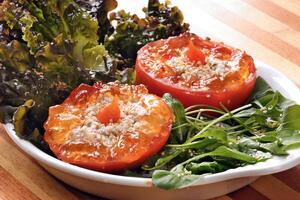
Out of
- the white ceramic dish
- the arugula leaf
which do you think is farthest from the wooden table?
the arugula leaf

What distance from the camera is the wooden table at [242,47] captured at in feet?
4.89

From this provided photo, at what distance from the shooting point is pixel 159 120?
1.46 m

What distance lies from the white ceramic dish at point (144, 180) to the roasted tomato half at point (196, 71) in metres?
0.22

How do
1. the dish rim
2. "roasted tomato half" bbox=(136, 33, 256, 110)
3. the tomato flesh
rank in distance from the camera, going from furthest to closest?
1. "roasted tomato half" bbox=(136, 33, 256, 110)
2. the tomato flesh
3. the dish rim

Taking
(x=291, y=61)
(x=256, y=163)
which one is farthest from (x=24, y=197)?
(x=291, y=61)

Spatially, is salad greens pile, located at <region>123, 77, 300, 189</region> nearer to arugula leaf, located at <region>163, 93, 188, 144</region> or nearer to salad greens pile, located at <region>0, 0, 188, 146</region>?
arugula leaf, located at <region>163, 93, 188, 144</region>

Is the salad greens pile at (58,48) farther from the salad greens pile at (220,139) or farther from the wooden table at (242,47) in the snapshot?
the salad greens pile at (220,139)

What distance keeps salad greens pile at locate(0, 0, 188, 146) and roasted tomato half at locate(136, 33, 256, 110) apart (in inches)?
2.7

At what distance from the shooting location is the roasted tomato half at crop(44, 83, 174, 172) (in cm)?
140

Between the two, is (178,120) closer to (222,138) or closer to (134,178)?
(222,138)

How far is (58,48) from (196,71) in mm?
312

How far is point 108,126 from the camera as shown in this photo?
1.44 m

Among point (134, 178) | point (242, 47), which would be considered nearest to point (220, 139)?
point (134, 178)

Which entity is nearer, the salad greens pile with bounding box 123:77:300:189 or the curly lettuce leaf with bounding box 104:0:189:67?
the salad greens pile with bounding box 123:77:300:189
